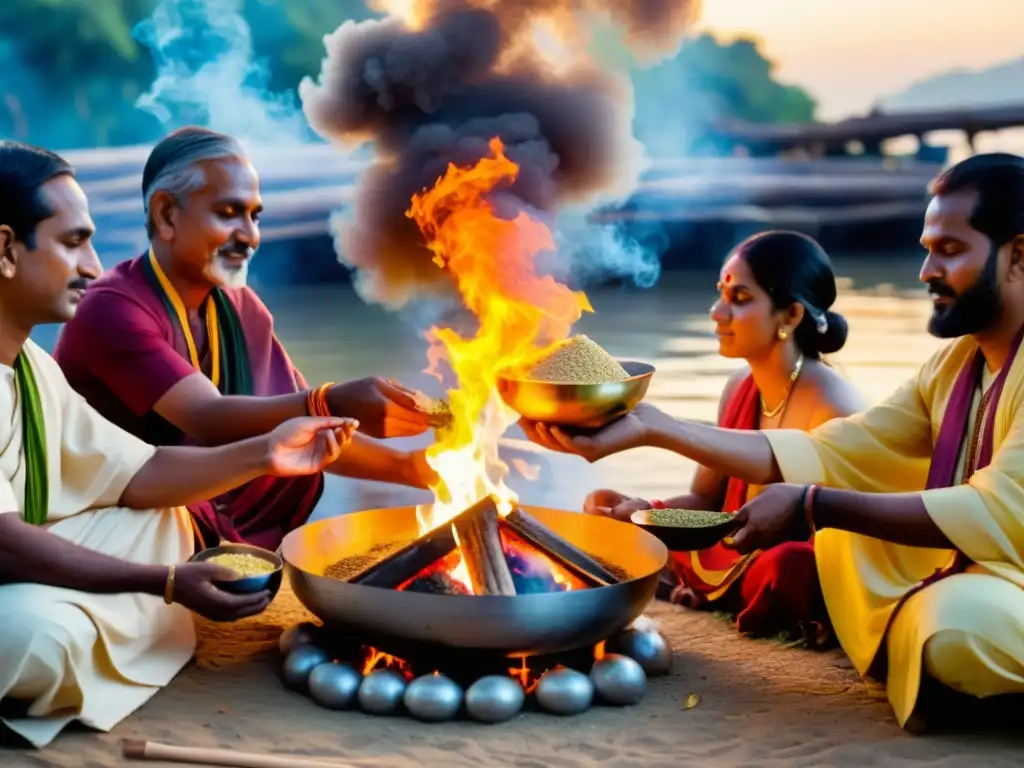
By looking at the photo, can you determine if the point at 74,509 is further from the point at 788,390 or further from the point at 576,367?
the point at 788,390

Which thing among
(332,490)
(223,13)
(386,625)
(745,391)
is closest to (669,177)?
(223,13)

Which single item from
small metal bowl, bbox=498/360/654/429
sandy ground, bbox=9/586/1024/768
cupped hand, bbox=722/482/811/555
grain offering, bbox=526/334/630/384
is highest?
grain offering, bbox=526/334/630/384

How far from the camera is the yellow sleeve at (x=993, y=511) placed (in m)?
3.21

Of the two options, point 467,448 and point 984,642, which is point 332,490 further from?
point 984,642

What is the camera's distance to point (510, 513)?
147 inches

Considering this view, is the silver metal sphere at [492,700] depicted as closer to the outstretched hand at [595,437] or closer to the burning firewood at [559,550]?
the burning firewood at [559,550]

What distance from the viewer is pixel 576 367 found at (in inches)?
142

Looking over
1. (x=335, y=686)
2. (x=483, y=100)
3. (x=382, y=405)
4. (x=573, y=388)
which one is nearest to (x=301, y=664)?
(x=335, y=686)

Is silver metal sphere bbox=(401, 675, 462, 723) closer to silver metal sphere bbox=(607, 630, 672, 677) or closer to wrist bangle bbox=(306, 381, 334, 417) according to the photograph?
silver metal sphere bbox=(607, 630, 672, 677)

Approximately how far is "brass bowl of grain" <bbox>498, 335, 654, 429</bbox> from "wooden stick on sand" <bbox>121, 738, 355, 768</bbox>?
1.22 m

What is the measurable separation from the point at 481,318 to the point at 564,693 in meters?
1.50

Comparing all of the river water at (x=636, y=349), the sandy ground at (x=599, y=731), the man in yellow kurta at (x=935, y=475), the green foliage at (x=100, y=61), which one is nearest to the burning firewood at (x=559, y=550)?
the man in yellow kurta at (x=935, y=475)

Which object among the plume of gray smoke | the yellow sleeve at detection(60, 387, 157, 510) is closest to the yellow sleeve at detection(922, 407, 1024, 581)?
the yellow sleeve at detection(60, 387, 157, 510)

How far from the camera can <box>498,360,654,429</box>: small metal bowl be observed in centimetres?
356
